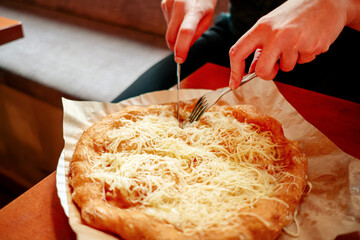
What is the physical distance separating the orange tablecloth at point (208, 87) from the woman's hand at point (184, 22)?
1.11 ft

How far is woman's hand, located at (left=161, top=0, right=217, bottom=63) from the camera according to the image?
4.83 ft

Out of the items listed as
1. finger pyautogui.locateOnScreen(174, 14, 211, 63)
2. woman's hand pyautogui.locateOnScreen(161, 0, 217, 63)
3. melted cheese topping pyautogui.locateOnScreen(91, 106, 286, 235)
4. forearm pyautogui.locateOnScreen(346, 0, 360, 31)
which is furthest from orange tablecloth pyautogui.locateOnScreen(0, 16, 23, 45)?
forearm pyautogui.locateOnScreen(346, 0, 360, 31)

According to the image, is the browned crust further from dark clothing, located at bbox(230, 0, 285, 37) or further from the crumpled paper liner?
dark clothing, located at bbox(230, 0, 285, 37)

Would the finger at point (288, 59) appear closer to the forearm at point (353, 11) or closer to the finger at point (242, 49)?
the finger at point (242, 49)

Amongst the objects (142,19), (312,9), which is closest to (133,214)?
(312,9)

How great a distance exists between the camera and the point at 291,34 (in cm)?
117

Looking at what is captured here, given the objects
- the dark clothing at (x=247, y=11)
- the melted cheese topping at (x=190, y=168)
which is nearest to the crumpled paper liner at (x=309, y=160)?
the melted cheese topping at (x=190, y=168)

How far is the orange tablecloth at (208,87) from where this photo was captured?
1079 millimetres

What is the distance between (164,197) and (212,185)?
7.3 inches

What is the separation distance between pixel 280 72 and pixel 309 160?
38.6 inches

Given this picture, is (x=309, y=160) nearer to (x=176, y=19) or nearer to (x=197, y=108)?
(x=197, y=108)

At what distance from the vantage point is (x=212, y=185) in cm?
116

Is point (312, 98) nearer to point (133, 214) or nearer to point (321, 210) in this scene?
point (321, 210)

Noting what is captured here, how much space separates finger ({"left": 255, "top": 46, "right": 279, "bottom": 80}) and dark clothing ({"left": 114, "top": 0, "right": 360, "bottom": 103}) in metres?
0.95
